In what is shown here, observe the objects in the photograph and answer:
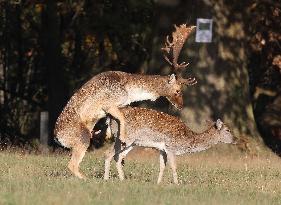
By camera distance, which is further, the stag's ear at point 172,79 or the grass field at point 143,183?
the stag's ear at point 172,79

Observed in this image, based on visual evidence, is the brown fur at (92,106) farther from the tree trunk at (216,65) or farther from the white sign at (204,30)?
the tree trunk at (216,65)

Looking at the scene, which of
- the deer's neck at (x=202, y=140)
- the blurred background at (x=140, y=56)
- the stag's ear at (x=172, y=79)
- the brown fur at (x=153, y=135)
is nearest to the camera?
the brown fur at (x=153, y=135)

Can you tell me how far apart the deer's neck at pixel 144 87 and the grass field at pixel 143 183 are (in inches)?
48.3

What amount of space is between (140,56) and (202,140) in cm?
1547

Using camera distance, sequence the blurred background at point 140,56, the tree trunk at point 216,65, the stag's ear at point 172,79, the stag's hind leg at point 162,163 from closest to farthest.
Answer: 1. the stag's hind leg at point 162,163
2. the stag's ear at point 172,79
3. the tree trunk at point 216,65
4. the blurred background at point 140,56

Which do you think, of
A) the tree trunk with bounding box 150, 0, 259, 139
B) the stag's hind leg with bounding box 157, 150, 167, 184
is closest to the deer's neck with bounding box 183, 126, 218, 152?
the stag's hind leg with bounding box 157, 150, 167, 184

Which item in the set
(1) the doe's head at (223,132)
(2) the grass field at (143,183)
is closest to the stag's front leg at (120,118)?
(2) the grass field at (143,183)

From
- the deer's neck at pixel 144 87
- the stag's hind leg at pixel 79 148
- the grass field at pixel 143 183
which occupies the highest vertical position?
the deer's neck at pixel 144 87

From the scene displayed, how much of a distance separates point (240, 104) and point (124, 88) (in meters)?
8.25

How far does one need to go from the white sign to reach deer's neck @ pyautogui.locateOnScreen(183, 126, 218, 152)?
599 centimetres

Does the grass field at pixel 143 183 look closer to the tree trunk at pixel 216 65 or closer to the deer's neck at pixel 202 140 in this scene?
the deer's neck at pixel 202 140

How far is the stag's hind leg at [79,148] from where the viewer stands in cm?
1527

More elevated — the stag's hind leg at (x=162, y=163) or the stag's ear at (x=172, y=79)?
the stag's ear at (x=172, y=79)

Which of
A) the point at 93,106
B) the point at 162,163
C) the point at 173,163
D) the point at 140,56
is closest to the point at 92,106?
the point at 93,106
